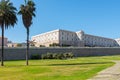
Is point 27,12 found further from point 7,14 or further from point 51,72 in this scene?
point 51,72

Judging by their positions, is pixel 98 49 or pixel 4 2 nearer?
pixel 4 2

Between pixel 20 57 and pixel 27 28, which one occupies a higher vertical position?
pixel 27 28

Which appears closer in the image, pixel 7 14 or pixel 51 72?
pixel 51 72

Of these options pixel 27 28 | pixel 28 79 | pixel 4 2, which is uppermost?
pixel 4 2

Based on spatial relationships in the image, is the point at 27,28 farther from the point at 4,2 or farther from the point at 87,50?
the point at 87,50

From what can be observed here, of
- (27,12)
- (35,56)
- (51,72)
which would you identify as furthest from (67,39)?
(51,72)

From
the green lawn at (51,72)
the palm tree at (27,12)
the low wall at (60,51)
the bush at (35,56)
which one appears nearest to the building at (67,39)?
the low wall at (60,51)

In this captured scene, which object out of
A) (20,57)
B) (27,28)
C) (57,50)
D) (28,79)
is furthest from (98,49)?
(28,79)

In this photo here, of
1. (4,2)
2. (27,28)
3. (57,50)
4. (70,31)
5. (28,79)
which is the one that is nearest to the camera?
(28,79)

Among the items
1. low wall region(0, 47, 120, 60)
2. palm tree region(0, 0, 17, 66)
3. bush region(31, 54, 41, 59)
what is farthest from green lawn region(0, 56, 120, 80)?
bush region(31, 54, 41, 59)

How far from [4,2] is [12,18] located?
9.75 feet

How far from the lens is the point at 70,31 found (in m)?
178

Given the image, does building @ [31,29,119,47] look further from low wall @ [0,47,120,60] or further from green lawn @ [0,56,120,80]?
green lawn @ [0,56,120,80]

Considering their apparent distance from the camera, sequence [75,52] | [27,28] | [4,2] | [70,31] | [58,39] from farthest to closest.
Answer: [70,31]
[58,39]
[75,52]
[27,28]
[4,2]
